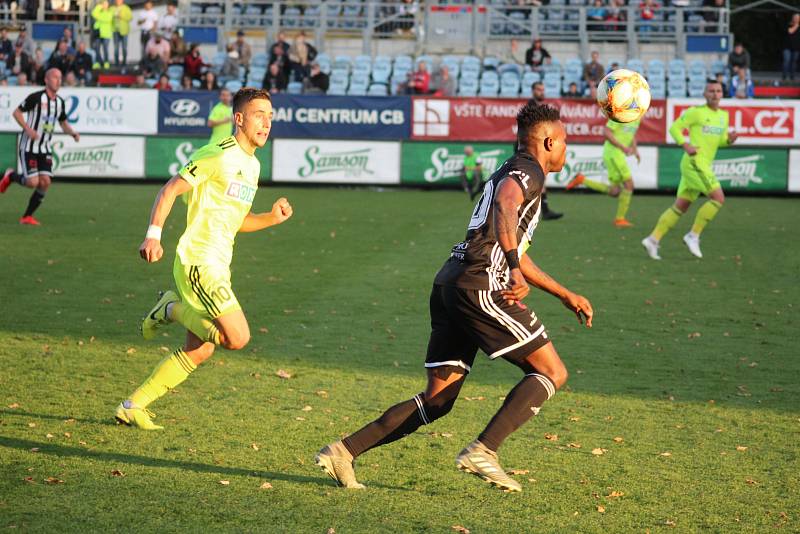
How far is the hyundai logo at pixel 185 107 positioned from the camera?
1112 inches

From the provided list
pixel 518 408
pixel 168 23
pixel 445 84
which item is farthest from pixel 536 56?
pixel 518 408

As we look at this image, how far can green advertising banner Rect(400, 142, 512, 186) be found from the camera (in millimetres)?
27578

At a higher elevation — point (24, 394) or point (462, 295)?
point (462, 295)

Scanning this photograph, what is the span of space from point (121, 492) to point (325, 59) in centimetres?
2831

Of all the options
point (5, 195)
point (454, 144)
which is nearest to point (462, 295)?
point (5, 195)

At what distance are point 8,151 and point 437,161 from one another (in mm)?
10760

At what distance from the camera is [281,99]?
28312 mm

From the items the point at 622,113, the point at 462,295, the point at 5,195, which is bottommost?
the point at 5,195

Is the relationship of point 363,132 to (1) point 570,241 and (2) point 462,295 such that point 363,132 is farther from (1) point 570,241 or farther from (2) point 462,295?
(2) point 462,295

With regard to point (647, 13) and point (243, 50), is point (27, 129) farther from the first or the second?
point (647, 13)

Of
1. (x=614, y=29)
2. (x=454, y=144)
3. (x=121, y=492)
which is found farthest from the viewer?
(x=614, y=29)

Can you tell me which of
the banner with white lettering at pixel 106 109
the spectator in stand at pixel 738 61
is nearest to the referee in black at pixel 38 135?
the banner with white lettering at pixel 106 109

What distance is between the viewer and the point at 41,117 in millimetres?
16641

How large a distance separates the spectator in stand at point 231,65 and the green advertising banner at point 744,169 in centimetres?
1230
